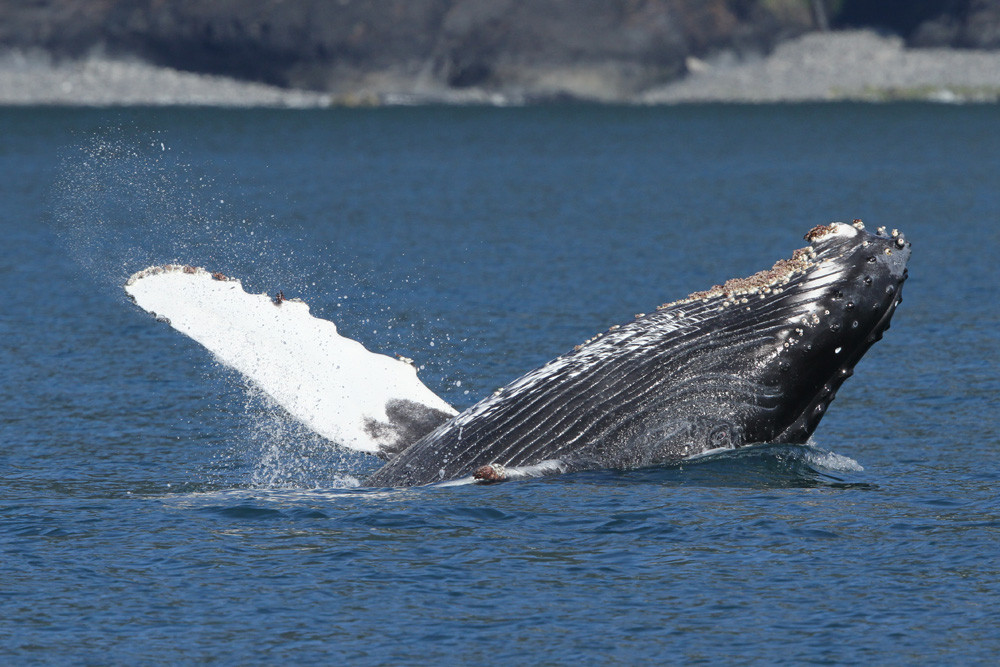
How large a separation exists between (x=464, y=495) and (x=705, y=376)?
2.11 m

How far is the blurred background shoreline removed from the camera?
443 ft

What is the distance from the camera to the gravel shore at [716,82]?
136 m

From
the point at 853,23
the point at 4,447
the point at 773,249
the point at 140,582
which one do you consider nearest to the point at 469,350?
the point at 4,447

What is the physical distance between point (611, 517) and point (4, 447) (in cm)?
672

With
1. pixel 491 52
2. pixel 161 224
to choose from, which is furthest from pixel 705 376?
pixel 491 52

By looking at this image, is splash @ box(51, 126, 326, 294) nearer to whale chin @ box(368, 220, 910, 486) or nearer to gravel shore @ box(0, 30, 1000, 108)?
whale chin @ box(368, 220, 910, 486)

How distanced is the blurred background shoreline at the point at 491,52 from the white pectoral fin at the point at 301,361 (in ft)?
411

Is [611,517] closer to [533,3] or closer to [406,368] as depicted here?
[406,368]

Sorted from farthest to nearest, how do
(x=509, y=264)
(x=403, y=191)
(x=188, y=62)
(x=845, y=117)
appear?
(x=188, y=62)
(x=845, y=117)
(x=403, y=191)
(x=509, y=264)

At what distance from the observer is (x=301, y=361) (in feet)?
42.0

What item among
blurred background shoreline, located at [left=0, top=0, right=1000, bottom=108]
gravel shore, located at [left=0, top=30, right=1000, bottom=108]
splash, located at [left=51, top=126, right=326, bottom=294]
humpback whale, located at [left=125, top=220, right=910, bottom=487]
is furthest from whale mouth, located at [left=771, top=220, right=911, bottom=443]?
gravel shore, located at [left=0, top=30, right=1000, bottom=108]

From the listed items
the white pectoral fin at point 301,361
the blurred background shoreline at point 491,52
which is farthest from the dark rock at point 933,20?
the white pectoral fin at point 301,361

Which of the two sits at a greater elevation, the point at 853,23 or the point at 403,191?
the point at 853,23

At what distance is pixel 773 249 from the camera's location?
34469mm
